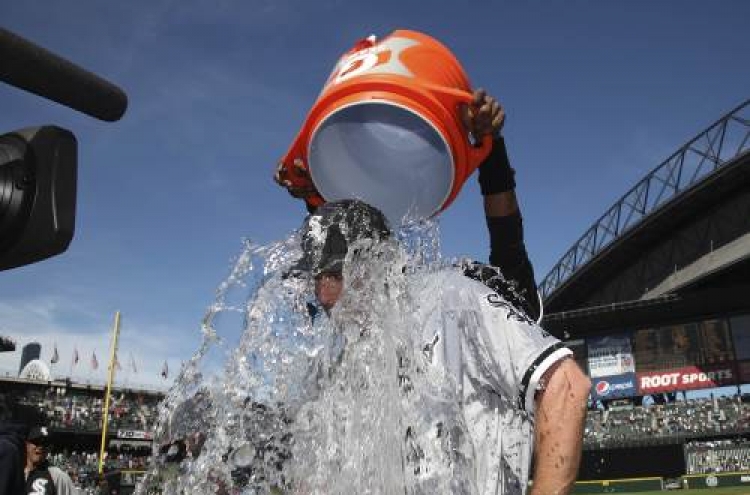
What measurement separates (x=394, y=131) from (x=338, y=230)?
32 centimetres

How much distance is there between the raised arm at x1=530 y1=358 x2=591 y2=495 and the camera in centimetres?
157

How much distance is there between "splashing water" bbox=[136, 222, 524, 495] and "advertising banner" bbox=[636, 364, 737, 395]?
114 feet

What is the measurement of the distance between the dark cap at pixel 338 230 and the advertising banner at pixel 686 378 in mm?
35064

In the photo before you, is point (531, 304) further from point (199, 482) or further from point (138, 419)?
point (138, 419)

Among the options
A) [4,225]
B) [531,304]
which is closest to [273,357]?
[531,304]

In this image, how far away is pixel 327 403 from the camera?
A: 1.98 meters

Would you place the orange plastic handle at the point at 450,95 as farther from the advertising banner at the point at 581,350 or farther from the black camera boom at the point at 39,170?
the advertising banner at the point at 581,350

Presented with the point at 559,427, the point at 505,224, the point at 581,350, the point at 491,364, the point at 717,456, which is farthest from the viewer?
the point at 581,350

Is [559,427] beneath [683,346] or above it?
beneath

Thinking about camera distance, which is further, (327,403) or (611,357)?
(611,357)

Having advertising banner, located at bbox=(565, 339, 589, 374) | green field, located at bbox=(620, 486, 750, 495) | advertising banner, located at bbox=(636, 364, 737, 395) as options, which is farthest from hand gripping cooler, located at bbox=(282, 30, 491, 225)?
advertising banner, located at bbox=(565, 339, 589, 374)

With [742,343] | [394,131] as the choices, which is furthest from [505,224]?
[742,343]

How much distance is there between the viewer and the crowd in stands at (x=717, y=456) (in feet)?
106

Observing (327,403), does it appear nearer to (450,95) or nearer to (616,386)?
(450,95)
